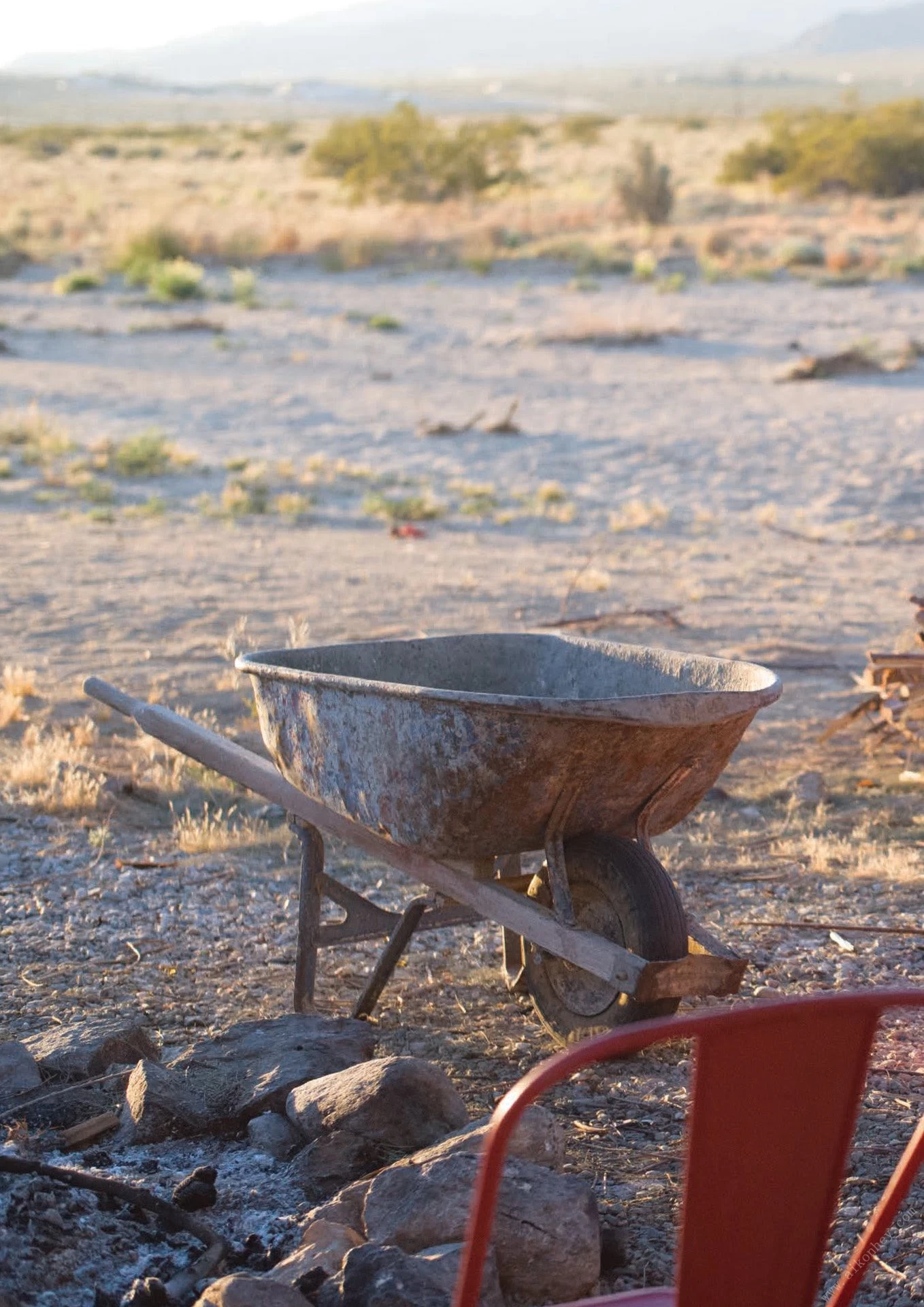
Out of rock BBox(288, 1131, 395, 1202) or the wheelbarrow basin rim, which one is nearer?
rock BBox(288, 1131, 395, 1202)

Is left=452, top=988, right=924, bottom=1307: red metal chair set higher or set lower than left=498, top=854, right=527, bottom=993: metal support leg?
higher

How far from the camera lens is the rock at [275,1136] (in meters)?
3.18

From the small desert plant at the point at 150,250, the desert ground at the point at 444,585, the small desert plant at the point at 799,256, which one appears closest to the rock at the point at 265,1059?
the desert ground at the point at 444,585

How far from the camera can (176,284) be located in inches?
853

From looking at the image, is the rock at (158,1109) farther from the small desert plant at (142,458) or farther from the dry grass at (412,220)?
the dry grass at (412,220)

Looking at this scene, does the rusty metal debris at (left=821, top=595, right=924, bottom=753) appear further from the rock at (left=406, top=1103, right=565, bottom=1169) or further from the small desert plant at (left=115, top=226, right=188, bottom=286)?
the small desert plant at (left=115, top=226, right=188, bottom=286)

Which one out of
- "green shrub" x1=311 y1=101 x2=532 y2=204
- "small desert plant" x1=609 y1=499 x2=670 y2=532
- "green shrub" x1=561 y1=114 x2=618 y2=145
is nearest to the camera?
"small desert plant" x1=609 y1=499 x2=670 y2=532

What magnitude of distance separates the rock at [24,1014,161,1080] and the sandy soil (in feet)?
1.43

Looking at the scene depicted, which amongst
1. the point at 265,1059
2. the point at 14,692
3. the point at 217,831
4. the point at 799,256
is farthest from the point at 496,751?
the point at 799,256

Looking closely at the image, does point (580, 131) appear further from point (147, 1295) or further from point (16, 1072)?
point (147, 1295)

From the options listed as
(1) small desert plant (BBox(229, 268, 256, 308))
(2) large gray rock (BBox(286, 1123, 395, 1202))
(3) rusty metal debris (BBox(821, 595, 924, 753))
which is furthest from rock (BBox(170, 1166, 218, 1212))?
(1) small desert plant (BBox(229, 268, 256, 308))

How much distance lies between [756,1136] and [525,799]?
1.90 metres

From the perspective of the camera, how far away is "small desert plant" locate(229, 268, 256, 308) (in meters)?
21.2

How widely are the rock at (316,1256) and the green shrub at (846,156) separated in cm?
3387
